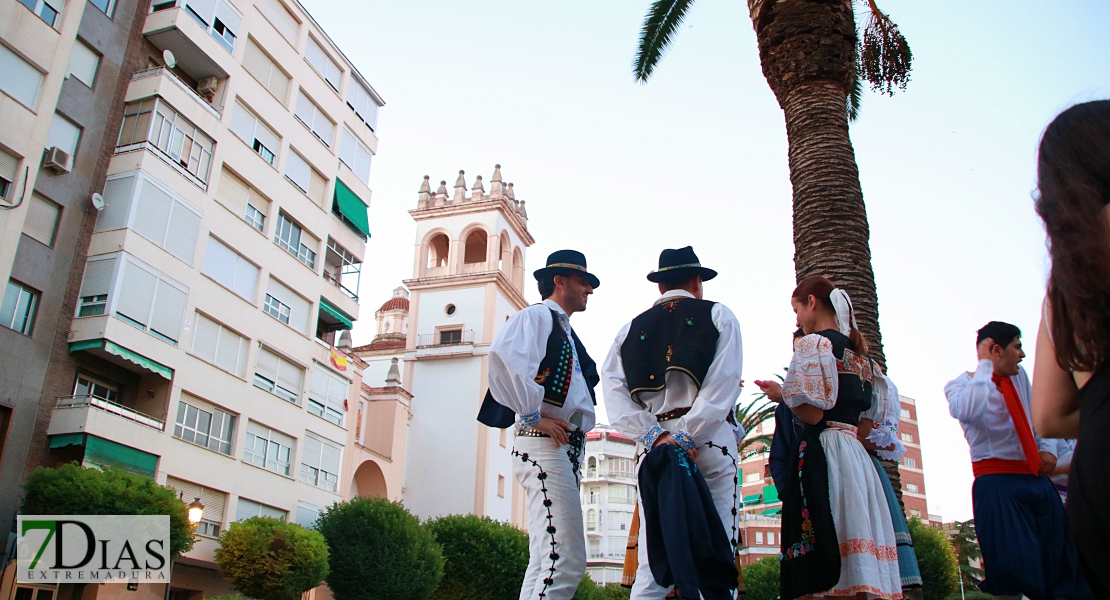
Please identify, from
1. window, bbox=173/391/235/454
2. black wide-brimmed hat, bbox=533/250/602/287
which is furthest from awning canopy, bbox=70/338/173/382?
black wide-brimmed hat, bbox=533/250/602/287

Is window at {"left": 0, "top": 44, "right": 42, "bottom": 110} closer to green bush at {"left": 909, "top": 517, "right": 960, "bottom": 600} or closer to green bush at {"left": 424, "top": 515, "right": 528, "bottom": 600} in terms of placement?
green bush at {"left": 424, "top": 515, "right": 528, "bottom": 600}

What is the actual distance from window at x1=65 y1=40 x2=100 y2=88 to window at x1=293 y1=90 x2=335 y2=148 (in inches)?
351

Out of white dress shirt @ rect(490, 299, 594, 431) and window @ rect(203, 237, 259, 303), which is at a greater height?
window @ rect(203, 237, 259, 303)

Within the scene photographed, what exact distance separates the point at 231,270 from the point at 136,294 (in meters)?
Result: 4.51

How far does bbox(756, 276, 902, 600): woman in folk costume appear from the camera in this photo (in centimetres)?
442

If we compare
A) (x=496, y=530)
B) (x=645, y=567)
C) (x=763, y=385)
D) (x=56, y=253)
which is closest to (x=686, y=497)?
(x=645, y=567)

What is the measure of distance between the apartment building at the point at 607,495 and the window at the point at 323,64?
182 feet

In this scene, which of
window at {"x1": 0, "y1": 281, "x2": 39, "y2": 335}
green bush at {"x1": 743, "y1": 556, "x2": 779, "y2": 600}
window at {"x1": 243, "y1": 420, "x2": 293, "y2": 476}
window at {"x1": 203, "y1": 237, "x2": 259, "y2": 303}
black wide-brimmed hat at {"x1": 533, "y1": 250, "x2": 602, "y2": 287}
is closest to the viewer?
black wide-brimmed hat at {"x1": 533, "y1": 250, "x2": 602, "y2": 287}

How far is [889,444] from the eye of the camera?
213 inches

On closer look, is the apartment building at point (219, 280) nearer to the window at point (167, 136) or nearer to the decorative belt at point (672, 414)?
the window at point (167, 136)

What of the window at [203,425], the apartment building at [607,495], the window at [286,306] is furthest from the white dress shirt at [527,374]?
the apartment building at [607,495]

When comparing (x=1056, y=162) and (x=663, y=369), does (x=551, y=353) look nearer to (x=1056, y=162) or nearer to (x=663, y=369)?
(x=663, y=369)

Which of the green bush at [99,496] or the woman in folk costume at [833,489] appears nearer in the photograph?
the woman in folk costume at [833,489]

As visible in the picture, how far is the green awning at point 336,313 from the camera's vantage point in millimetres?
33969
